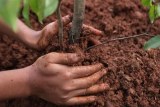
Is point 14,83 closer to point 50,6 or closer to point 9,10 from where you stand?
point 50,6

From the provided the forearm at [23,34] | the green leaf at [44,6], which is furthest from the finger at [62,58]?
the green leaf at [44,6]

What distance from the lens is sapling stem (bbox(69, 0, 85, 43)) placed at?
124 cm

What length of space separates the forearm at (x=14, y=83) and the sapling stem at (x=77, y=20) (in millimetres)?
231

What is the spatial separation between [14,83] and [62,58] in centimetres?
21

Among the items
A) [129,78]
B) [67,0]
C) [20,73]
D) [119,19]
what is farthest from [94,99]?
[67,0]

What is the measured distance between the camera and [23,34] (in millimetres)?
1406

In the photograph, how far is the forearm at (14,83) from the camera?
123 cm

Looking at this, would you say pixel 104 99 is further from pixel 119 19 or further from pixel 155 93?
pixel 119 19

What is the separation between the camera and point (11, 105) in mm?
1379

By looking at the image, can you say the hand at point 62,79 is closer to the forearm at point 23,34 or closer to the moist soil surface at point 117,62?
the moist soil surface at point 117,62

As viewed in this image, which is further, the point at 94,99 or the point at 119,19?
the point at 119,19

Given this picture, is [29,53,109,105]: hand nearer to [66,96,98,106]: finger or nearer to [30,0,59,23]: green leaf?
[66,96,98,106]: finger

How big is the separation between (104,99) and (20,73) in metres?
0.35

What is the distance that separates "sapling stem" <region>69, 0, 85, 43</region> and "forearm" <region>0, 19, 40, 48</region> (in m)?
0.16
